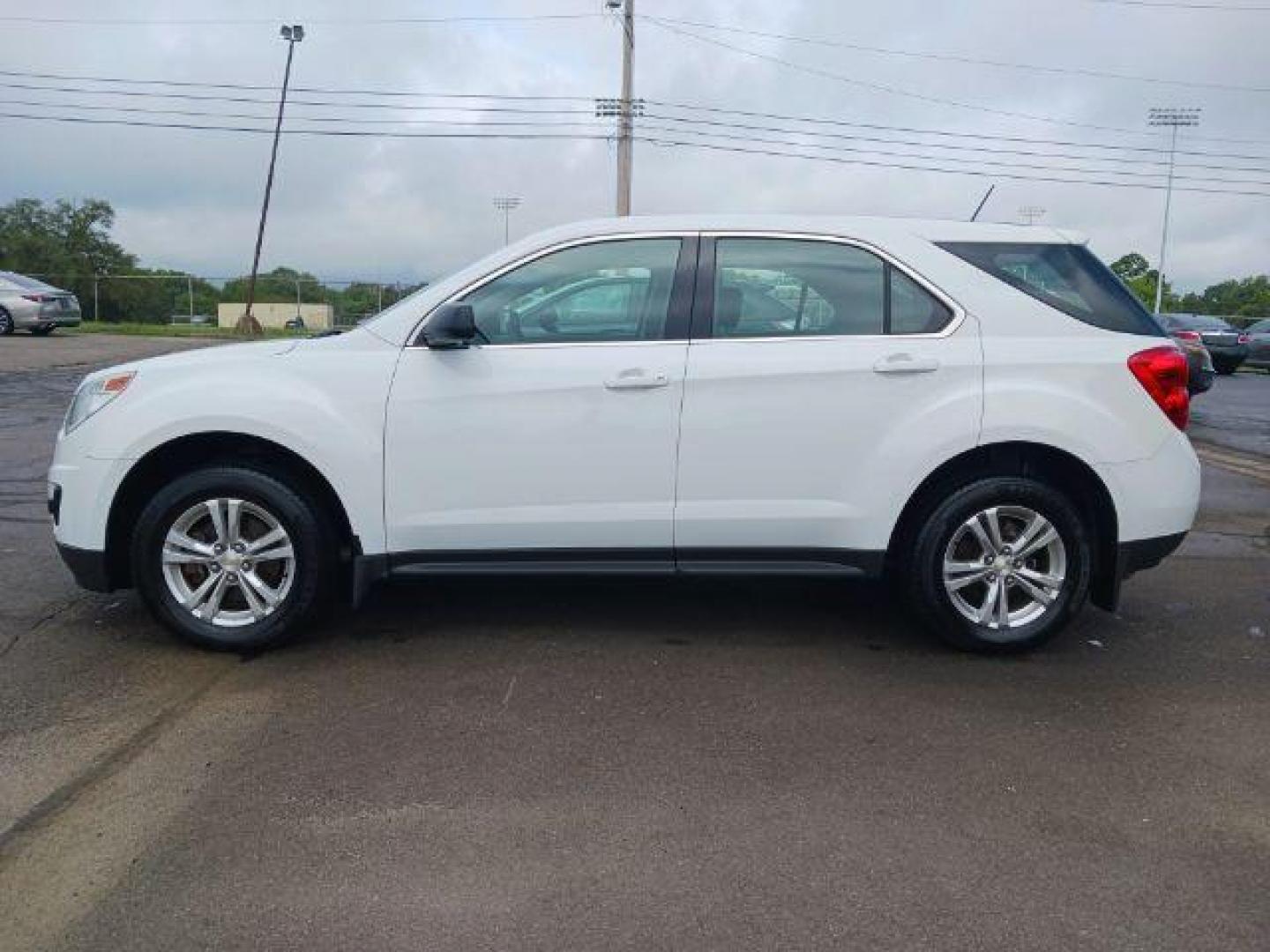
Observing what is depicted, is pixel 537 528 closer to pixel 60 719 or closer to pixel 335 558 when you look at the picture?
pixel 335 558

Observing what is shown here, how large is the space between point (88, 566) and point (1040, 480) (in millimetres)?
4024

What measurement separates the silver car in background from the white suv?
74.5ft

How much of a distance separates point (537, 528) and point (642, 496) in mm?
453

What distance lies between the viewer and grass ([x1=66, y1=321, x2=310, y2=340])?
96.8 ft

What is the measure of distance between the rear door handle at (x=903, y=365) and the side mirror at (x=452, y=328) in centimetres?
166

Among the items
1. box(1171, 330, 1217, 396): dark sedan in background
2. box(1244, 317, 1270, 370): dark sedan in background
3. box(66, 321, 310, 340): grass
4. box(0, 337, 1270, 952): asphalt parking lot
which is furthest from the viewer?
box(66, 321, 310, 340): grass

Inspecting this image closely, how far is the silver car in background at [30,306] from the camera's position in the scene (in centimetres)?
2398

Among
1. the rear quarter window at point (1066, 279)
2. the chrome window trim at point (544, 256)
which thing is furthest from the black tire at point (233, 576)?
the rear quarter window at point (1066, 279)

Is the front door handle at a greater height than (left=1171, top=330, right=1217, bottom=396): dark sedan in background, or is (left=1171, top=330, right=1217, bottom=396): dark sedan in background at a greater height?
the front door handle

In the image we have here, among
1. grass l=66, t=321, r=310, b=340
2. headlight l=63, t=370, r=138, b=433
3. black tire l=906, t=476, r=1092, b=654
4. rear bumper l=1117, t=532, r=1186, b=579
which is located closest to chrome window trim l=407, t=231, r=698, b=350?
headlight l=63, t=370, r=138, b=433

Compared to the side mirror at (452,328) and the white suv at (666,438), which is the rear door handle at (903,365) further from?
the side mirror at (452,328)

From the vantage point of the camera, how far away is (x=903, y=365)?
444 centimetres

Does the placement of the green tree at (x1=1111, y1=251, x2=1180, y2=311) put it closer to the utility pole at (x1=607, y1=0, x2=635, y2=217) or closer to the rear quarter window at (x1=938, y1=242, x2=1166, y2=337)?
the utility pole at (x1=607, y1=0, x2=635, y2=217)

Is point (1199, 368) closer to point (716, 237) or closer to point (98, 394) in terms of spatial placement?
point (716, 237)
